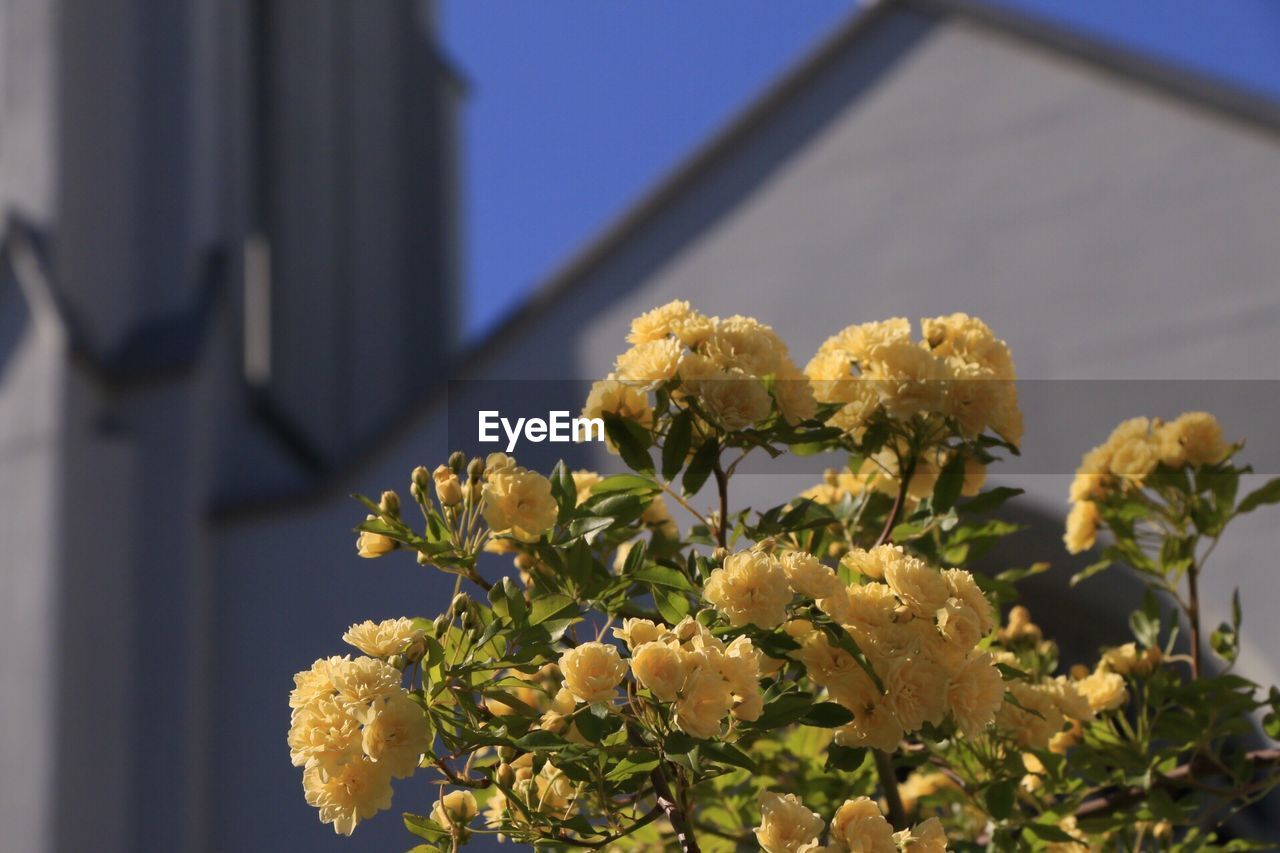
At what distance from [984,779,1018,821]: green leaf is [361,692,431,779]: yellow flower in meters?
0.57

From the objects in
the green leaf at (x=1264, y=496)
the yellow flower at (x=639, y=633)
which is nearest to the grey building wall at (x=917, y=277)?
the green leaf at (x=1264, y=496)

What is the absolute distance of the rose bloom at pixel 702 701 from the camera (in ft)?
3.38

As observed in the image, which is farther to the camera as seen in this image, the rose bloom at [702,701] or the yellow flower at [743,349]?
the yellow flower at [743,349]

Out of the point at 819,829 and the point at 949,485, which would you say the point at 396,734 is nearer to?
the point at 819,829

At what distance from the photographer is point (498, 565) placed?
176 inches

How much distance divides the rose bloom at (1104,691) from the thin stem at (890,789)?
259 mm

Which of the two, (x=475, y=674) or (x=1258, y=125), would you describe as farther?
(x=1258, y=125)

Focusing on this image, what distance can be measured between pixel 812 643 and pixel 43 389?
5.18m

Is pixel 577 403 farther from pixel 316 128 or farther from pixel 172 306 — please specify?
pixel 316 128

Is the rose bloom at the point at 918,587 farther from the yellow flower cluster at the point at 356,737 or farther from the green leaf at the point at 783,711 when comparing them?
the yellow flower cluster at the point at 356,737

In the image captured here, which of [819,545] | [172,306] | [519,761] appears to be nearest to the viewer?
[519,761]

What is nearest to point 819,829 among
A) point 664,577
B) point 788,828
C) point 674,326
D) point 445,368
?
point 788,828

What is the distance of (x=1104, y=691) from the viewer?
1500mm

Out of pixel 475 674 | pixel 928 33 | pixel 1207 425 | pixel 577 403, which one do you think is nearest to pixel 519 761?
pixel 475 674
